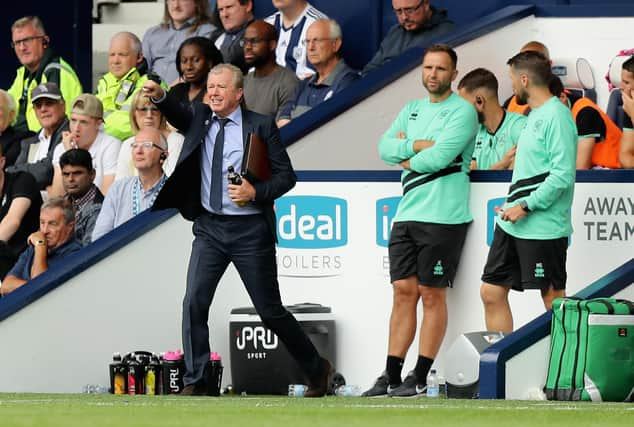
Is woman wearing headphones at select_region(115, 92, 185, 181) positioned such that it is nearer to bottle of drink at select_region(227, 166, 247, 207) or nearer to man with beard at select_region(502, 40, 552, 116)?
man with beard at select_region(502, 40, 552, 116)

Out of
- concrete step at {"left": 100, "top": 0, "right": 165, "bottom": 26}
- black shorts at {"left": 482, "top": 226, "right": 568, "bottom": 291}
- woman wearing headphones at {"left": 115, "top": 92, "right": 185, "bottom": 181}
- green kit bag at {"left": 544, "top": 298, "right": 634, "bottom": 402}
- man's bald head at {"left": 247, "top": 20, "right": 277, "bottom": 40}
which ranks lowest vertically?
green kit bag at {"left": 544, "top": 298, "right": 634, "bottom": 402}

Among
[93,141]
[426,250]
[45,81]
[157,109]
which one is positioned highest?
[45,81]

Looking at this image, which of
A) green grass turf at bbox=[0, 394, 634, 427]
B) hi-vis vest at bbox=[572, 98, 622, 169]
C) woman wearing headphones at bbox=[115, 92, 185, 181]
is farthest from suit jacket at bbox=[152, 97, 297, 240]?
woman wearing headphones at bbox=[115, 92, 185, 181]

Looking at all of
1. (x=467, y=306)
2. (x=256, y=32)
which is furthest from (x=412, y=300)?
(x=256, y=32)

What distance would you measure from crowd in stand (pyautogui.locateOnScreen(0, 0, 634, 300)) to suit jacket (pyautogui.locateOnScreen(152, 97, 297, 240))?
2.06 meters

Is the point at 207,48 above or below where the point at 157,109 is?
above

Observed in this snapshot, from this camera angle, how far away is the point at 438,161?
11938 millimetres

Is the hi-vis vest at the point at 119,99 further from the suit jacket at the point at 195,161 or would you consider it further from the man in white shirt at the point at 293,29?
the suit jacket at the point at 195,161

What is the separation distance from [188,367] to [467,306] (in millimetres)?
2168

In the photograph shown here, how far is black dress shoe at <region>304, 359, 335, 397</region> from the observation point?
11.5m

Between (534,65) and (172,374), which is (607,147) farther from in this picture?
(172,374)

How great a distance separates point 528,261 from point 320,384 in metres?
1.53

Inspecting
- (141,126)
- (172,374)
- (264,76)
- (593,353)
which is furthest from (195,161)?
(264,76)

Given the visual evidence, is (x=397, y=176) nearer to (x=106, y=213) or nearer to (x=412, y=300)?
(x=412, y=300)
